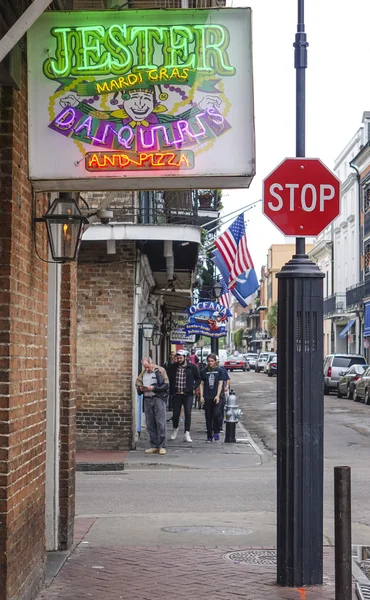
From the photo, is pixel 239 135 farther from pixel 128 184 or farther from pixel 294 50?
pixel 294 50

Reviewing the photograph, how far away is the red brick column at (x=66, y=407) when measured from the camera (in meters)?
8.36

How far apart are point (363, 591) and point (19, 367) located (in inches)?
120

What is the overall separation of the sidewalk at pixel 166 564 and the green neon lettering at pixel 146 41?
3.64 meters

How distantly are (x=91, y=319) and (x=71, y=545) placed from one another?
27.7 feet

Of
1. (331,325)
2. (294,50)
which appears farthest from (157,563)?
(331,325)

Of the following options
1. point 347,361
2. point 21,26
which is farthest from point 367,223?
point 21,26

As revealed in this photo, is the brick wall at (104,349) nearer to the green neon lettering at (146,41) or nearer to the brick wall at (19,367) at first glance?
the brick wall at (19,367)

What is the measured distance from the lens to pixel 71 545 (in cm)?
862

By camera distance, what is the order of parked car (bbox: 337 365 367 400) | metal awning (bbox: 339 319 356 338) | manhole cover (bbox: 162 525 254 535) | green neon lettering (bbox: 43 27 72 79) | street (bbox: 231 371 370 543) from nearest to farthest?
green neon lettering (bbox: 43 27 72 79)
manhole cover (bbox: 162 525 254 535)
street (bbox: 231 371 370 543)
parked car (bbox: 337 365 367 400)
metal awning (bbox: 339 319 356 338)

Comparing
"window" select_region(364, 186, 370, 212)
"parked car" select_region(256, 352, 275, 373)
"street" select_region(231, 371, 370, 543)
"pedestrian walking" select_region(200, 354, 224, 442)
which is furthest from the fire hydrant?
"parked car" select_region(256, 352, 275, 373)

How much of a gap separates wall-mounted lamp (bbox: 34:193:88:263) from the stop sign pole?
62.7 inches

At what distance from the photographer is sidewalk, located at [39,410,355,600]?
694cm

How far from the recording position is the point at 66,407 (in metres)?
8.43

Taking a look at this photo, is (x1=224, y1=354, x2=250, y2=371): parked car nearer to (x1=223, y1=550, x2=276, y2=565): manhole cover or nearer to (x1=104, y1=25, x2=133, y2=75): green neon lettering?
(x1=223, y1=550, x2=276, y2=565): manhole cover
